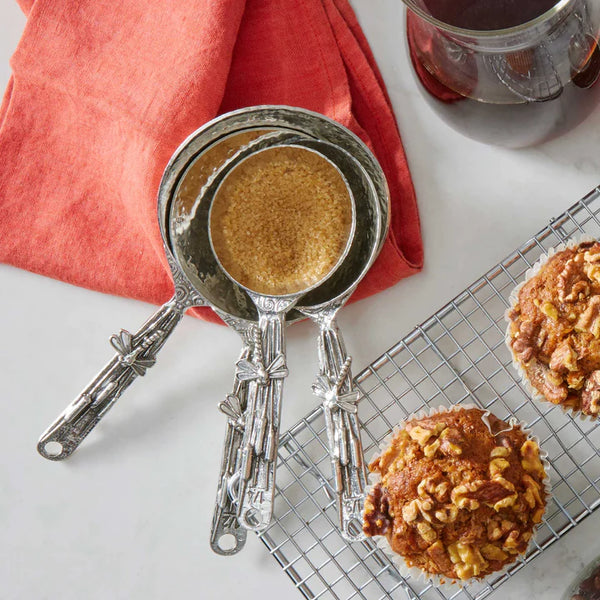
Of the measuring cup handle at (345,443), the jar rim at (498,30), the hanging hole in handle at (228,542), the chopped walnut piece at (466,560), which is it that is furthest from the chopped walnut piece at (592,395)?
the hanging hole in handle at (228,542)

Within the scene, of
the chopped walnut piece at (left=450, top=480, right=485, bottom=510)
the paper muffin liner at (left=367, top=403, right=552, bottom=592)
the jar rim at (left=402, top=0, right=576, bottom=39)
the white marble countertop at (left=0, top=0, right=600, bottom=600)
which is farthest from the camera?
the white marble countertop at (left=0, top=0, right=600, bottom=600)

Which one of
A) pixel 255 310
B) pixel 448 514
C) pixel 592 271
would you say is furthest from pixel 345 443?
pixel 592 271

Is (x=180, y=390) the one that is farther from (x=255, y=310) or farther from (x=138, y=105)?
(x=138, y=105)

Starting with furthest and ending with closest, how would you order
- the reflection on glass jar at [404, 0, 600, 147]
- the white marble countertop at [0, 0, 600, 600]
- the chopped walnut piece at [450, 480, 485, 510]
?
the white marble countertop at [0, 0, 600, 600]
the chopped walnut piece at [450, 480, 485, 510]
the reflection on glass jar at [404, 0, 600, 147]

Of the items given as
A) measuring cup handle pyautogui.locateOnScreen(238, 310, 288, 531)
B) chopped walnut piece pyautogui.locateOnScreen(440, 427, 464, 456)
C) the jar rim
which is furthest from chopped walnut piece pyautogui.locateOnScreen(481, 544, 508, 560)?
the jar rim

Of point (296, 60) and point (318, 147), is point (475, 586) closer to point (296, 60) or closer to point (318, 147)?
point (318, 147)

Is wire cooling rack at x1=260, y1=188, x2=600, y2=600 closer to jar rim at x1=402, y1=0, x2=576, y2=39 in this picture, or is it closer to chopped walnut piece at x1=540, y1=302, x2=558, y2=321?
chopped walnut piece at x1=540, y1=302, x2=558, y2=321

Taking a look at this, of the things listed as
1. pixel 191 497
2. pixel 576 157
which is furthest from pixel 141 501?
pixel 576 157
